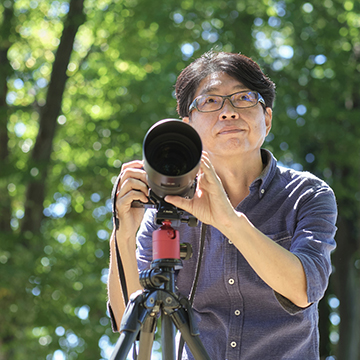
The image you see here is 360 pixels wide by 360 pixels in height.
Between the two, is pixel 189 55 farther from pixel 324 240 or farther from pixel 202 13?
pixel 324 240

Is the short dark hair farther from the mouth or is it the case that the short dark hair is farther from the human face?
the mouth

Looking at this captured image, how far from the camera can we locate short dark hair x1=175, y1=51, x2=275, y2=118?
2.42 metres

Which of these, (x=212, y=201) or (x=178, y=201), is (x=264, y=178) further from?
(x=178, y=201)

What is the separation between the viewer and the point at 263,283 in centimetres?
214

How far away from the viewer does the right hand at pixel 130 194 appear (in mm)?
1970

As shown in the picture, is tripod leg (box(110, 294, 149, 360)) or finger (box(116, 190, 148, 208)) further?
finger (box(116, 190, 148, 208))

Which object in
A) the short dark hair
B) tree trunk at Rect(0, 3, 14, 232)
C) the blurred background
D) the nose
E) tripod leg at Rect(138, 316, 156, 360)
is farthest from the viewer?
the blurred background

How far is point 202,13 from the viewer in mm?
8734

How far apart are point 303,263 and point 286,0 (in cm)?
750

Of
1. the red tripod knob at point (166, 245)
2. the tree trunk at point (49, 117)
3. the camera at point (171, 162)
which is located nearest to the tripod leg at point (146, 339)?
the red tripod knob at point (166, 245)

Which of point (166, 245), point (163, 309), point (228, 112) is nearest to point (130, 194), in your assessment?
point (166, 245)

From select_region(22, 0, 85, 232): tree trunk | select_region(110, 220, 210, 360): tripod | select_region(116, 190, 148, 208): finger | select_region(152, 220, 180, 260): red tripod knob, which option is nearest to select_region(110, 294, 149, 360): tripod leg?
select_region(110, 220, 210, 360): tripod

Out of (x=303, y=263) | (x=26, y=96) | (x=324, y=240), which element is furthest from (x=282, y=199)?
(x=26, y=96)

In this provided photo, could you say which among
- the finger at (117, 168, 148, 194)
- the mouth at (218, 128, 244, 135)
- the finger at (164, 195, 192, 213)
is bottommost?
the finger at (164, 195, 192, 213)
